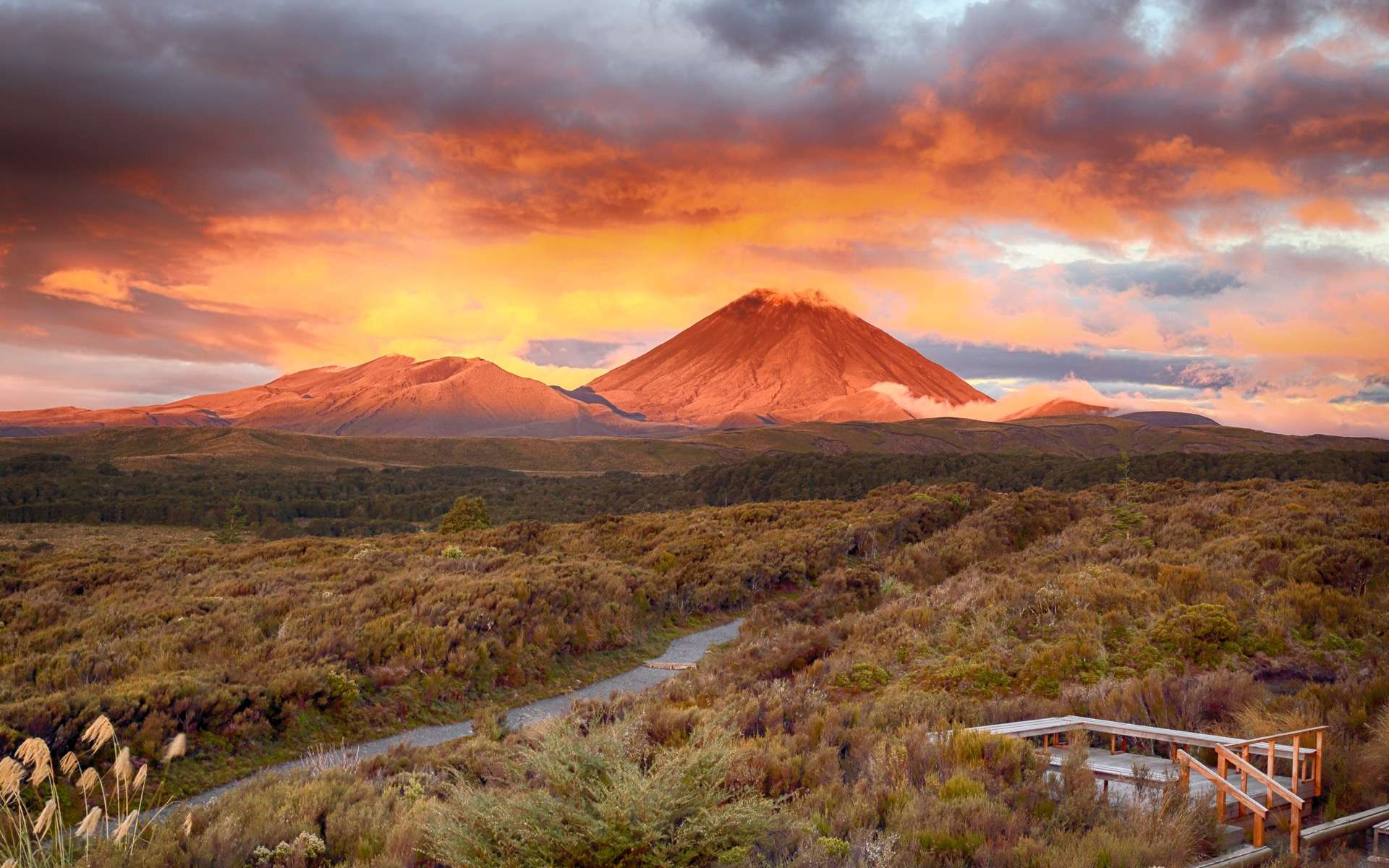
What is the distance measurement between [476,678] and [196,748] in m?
4.17

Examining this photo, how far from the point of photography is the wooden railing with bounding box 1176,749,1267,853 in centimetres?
521

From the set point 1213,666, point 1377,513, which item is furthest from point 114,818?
point 1377,513

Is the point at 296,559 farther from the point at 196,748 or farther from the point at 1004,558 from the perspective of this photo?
the point at 1004,558

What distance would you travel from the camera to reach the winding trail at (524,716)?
8227 mm

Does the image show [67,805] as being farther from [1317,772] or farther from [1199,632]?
[1199,632]

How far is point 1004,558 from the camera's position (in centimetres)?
1934

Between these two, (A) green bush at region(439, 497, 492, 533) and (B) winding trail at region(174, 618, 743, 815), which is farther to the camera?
(A) green bush at region(439, 497, 492, 533)

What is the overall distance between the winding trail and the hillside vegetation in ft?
2.35

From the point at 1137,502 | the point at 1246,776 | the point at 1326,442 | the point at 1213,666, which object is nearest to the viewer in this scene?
the point at 1246,776

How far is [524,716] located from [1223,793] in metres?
8.50

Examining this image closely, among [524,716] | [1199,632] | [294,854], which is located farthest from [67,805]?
[1199,632]

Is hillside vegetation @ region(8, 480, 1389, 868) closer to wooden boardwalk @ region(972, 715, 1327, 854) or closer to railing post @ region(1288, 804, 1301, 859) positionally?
wooden boardwalk @ region(972, 715, 1327, 854)

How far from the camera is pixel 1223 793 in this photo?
5504 millimetres

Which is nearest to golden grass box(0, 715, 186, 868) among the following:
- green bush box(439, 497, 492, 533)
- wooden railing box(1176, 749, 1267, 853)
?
wooden railing box(1176, 749, 1267, 853)
